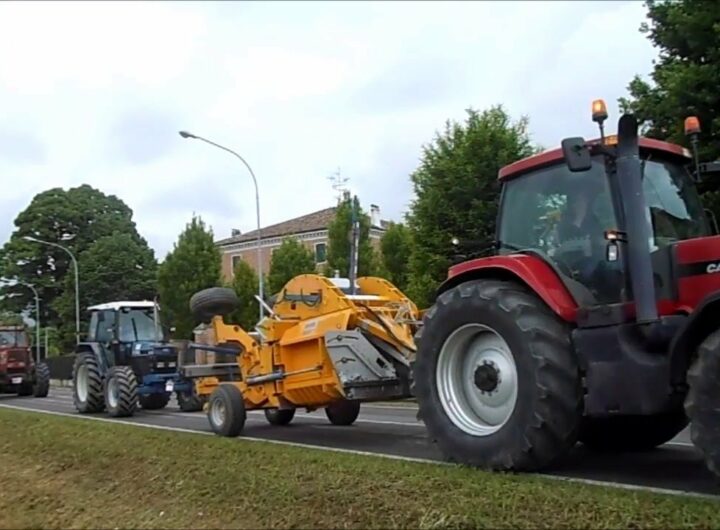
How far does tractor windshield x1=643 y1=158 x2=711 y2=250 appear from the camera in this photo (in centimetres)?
673

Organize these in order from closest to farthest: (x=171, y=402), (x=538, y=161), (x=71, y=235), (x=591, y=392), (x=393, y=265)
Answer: (x=591, y=392) < (x=538, y=161) < (x=171, y=402) < (x=393, y=265) < (x=71, y=235)

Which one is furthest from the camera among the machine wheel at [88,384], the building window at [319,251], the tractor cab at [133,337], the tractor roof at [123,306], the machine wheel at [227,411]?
the building window at [319,251]

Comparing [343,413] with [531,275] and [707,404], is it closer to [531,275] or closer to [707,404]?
[531,275]

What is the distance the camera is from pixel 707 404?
5.56 meters

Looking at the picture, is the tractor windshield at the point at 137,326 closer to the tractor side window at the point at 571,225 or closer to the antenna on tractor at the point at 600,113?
the tractor side window at the point at 571,225

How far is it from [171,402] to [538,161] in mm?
15117

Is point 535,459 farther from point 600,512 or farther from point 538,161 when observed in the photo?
point 538,161

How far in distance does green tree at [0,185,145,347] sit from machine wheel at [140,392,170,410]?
34.7m

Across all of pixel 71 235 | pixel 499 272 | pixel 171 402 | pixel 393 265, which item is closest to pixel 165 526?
pixel 499 272

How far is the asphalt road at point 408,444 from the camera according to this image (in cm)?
682

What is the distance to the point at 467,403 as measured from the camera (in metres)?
7.50

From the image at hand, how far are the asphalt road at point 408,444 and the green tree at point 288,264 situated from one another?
21.3 m

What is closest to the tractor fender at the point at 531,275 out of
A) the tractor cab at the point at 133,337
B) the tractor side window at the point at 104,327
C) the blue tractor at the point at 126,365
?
the blue tractor at the point at 126,365

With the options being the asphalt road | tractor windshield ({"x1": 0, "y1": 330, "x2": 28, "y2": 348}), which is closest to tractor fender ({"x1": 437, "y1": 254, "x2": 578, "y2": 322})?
the asphalt road
